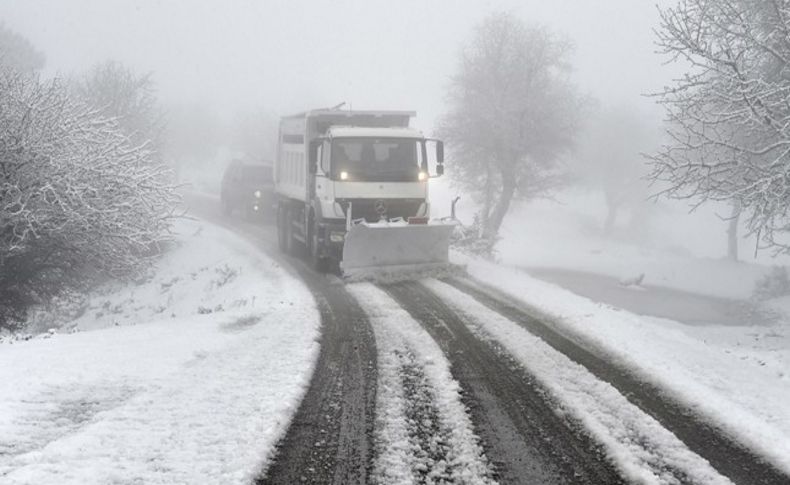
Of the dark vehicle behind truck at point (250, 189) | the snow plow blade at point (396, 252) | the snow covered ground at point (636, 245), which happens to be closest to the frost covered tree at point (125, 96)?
the dark vehicle behind truck at point (250, 189)

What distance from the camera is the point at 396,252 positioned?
1243 cm

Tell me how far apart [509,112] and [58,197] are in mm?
20694

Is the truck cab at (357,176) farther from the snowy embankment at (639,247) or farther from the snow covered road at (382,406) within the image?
the snowy embankment at (639,247)

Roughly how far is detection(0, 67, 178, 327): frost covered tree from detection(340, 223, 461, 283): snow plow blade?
4222 millimetres

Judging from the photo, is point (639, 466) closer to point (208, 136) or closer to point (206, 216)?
point (206, 216)

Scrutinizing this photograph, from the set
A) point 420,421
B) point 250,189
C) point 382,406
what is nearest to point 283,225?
point 250,189

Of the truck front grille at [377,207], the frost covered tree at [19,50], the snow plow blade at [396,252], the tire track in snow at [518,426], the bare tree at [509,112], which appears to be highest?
the frost covered tree at [19,50]

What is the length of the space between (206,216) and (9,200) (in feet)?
52.1

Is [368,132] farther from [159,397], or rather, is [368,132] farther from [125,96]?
[125,96]

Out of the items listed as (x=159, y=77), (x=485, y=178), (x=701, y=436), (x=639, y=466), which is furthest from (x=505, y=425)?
(x=159, y=77)

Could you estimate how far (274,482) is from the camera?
3.68 m

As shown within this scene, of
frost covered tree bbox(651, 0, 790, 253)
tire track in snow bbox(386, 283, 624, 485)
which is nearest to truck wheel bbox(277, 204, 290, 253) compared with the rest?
frost covered tree bbox(651, 0, 790, 253)

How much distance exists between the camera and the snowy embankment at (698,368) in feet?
15.8

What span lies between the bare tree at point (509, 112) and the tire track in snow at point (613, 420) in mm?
19923
